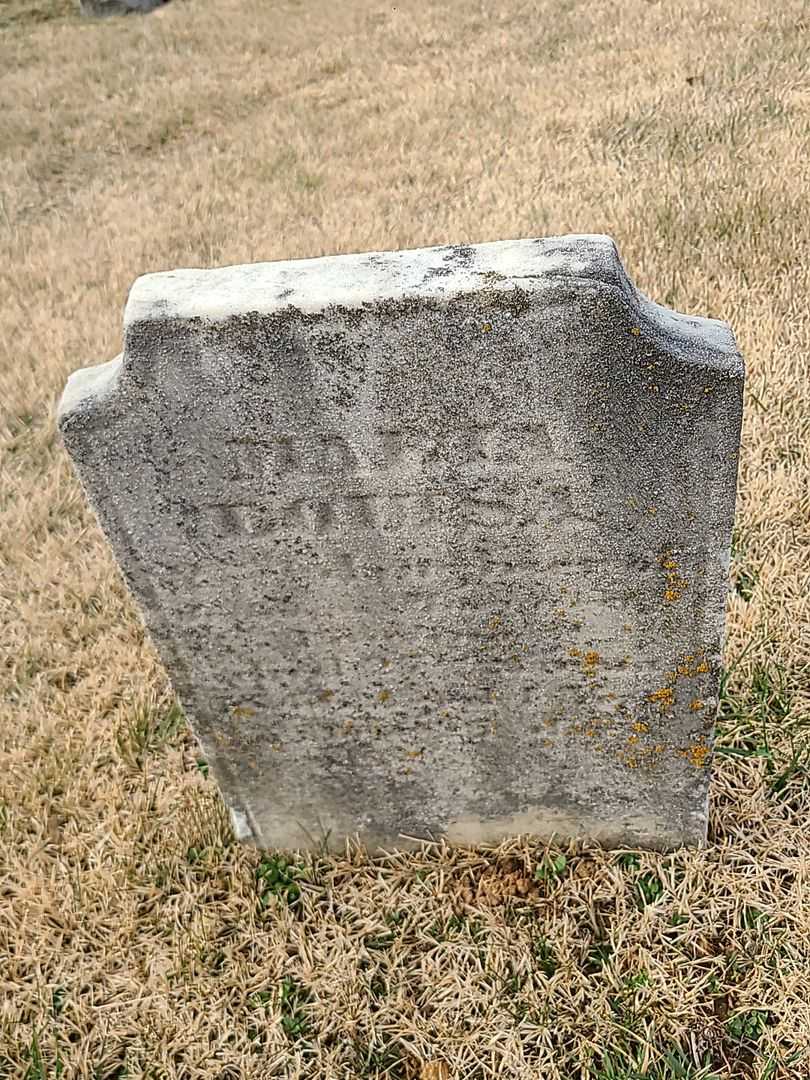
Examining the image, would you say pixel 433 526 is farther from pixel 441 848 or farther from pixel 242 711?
pixel 441 848

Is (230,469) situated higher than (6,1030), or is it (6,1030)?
(230,469)

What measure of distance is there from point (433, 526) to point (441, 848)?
988 millimetres

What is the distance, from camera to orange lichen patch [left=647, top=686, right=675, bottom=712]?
6.27ft

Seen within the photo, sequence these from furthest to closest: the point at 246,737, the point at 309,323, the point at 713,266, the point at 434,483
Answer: the point at 713,266 → the point at 246,737 → the point at 434,483 → the point at 309,323

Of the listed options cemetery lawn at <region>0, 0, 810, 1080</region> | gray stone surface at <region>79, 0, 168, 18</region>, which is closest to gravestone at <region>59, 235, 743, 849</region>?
cemetery lawn at <region>0, 0, 810, 1080</region>

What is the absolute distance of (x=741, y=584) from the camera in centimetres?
266

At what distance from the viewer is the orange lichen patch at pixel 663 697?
191 centimetres

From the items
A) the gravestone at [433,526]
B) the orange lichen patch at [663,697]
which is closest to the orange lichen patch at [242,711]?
the gravestone at [433,526]

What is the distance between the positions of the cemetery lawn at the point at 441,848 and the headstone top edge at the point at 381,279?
55.0 inches

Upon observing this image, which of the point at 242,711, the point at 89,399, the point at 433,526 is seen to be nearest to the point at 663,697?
the point at 433,526

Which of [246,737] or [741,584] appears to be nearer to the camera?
[246,737]

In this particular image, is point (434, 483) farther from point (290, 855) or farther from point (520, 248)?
point (290, 855)

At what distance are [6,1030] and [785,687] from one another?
2.08 meters

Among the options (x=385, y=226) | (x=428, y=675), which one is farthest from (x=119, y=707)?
(x=385, y=226)
